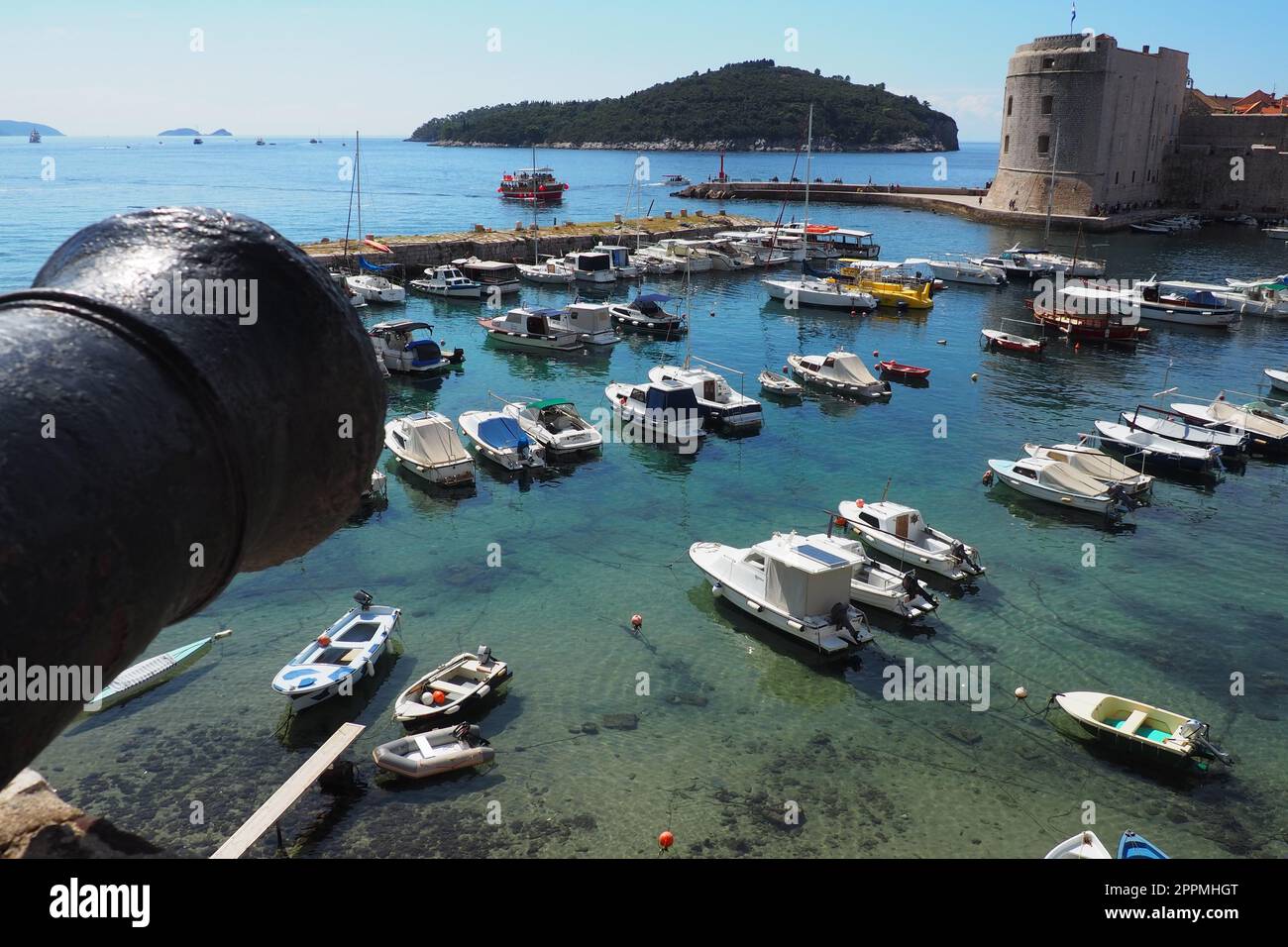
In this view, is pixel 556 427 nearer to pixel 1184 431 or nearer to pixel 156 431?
pixel 1184 431

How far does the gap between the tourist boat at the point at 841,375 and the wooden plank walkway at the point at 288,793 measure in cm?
2442

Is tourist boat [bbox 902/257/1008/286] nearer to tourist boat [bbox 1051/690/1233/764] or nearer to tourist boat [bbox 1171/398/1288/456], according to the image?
tourist boat [bbox 1171/398/1288/456]

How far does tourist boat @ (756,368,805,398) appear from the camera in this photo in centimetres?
3450

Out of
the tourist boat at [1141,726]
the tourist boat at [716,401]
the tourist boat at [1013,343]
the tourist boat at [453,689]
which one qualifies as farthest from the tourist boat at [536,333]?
the tourist boat at [1141,726]

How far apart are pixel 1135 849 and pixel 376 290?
148 ft

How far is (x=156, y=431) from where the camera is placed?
2006 millimetres

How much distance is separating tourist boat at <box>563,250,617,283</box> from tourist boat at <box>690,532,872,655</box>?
39237 millimetres

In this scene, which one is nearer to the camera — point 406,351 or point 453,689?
point 453,689

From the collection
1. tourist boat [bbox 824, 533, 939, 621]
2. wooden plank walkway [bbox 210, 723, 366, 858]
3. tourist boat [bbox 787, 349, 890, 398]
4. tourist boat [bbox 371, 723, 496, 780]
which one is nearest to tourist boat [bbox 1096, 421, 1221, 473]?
tourist boat [bbox 787, 349, 890, 398]

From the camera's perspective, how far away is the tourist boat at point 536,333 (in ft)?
134

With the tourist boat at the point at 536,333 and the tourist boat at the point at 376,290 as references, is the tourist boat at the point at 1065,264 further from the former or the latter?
the tourist boat at the point at 376,290

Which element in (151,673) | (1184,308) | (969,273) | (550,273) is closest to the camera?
(151,673)

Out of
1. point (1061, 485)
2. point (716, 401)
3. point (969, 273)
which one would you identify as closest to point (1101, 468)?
point (1061, 485)
